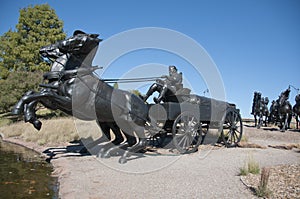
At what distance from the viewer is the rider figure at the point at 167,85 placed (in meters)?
8.26

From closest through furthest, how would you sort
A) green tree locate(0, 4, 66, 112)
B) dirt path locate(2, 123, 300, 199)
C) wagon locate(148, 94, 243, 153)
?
dirt path locate(2, 123, 300, 199)
wagon locate(148, 94, 243, 153)
green tree locate(0, 4, 66, 112)

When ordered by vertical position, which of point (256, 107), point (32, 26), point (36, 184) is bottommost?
point (36, 184)

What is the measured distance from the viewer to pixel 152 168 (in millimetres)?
5750

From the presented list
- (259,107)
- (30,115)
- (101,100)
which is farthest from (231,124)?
(259,107)

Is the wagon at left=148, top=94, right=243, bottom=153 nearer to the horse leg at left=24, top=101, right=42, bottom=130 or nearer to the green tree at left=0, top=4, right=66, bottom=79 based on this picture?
the horse leg at left=24, top=101, right=42, bottom=130

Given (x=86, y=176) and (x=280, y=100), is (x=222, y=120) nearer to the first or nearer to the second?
(x=86, y=176)

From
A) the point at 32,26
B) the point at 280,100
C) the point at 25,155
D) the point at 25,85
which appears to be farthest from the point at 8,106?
the point at 280,100

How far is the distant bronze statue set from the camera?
8.27m

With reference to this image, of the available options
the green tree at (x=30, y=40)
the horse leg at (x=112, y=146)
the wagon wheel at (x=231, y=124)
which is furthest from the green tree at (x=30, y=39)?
the wagon wheel at (x=231, y=124)

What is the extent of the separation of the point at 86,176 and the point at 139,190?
1.35m

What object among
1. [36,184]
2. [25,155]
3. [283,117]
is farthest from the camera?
[283,117]

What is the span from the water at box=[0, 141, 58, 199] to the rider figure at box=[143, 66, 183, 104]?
3.76m

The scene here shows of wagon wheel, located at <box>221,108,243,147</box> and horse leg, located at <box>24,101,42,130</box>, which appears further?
wagon wheel, located at <box>221,108,243,147</box>

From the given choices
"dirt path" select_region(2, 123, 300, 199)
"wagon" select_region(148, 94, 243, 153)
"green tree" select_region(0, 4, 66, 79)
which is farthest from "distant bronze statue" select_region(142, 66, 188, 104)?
"green tree" select_region(0, 4, 66, 79)
